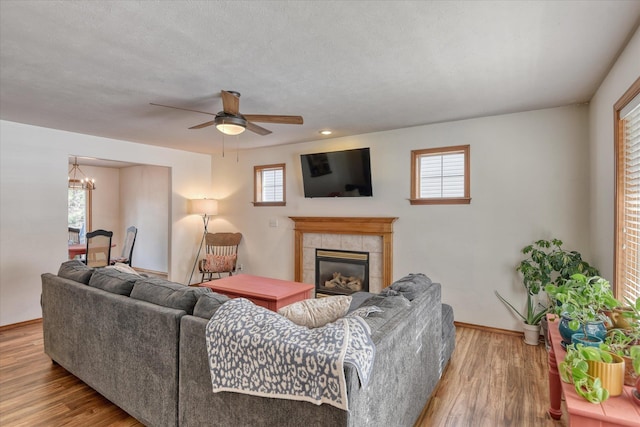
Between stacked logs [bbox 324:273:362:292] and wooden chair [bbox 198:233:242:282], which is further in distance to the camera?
wooden chair [bbox 198:233:242:282]

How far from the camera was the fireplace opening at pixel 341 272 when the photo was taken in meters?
4.54

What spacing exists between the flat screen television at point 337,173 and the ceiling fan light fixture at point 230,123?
195 cm

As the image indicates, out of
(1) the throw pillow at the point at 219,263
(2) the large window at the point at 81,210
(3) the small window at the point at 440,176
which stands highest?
(3) the small window at the point at 440,176

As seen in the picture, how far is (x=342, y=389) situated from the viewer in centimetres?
117

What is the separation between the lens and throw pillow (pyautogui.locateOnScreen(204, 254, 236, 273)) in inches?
209

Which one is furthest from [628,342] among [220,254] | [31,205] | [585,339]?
[31,205]

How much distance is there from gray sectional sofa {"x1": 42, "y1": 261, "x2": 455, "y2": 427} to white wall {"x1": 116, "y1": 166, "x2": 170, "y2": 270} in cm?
431

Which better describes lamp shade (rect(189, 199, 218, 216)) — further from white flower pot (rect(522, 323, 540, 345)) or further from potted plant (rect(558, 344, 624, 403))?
potted plant (rect(558, 344, 624, 403))

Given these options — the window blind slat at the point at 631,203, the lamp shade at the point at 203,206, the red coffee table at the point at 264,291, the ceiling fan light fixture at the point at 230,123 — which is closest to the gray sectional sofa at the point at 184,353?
the red coffee table at the point at 264,291

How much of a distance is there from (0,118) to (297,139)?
3.50m

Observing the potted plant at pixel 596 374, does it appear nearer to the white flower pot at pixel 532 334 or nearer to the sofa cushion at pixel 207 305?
the sofa cushion at pixel 207 305

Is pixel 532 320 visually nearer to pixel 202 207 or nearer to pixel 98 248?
pixel 202 207

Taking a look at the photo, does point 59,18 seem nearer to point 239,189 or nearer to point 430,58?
point 430,58

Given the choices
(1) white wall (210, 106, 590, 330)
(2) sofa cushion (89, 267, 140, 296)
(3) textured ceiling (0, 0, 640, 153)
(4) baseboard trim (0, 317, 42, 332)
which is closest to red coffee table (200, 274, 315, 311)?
(2) sofa cushion (89, 267, 140, 296)
